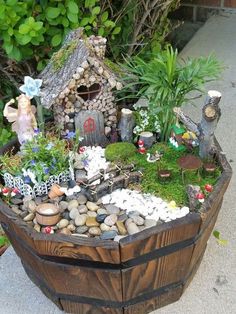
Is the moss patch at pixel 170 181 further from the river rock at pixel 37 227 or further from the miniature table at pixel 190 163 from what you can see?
the river rock at pixel 37 227

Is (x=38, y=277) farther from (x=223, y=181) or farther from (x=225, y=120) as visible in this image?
(x=225, y=120)

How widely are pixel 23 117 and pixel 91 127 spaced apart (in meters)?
0.31

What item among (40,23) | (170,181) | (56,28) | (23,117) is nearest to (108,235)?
(170,181)

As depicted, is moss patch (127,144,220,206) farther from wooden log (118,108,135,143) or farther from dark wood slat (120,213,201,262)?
dark wood slat (120,213,201,262)

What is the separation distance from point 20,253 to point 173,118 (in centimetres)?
83

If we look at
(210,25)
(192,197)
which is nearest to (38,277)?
(192,197)

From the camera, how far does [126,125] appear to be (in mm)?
1920

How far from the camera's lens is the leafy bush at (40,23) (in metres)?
1.92

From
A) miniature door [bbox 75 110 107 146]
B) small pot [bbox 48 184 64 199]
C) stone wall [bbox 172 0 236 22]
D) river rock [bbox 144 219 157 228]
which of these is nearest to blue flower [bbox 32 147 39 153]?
small pot [bbox 48 184 64 199]

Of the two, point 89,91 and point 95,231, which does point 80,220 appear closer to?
point 95,231

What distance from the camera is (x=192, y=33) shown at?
4.07 meters

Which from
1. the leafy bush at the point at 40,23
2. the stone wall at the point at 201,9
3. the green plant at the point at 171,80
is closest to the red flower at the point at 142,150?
the green plant at the point at 171,80

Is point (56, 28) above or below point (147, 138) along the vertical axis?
above

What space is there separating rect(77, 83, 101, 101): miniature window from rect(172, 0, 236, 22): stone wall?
2.50 m
